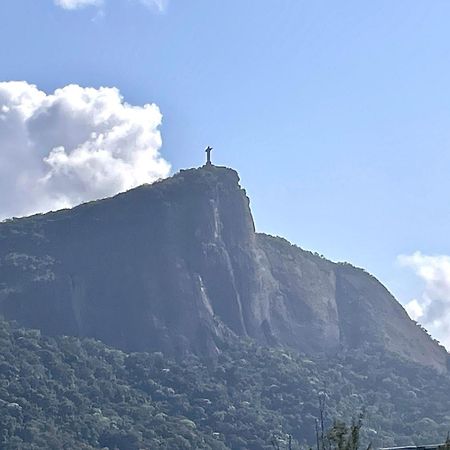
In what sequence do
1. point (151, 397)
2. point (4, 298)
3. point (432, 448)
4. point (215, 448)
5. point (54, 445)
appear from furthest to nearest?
point (4, 298) → point (151, 397) → point (215, 448) → point (54, 445) → point (432, 448)

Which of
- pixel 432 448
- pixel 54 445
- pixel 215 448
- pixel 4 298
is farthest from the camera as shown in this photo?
pixel 4 298

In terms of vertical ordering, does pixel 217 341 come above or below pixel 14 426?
above

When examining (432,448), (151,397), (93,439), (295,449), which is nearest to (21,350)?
(151,397)

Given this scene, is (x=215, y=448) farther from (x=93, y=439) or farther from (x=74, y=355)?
(x=74, y=355)

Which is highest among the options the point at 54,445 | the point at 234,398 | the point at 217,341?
the point at 217,341

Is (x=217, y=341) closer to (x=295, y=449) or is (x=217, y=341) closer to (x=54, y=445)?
(x=295, y=449)

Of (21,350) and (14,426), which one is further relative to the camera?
(21,350)
